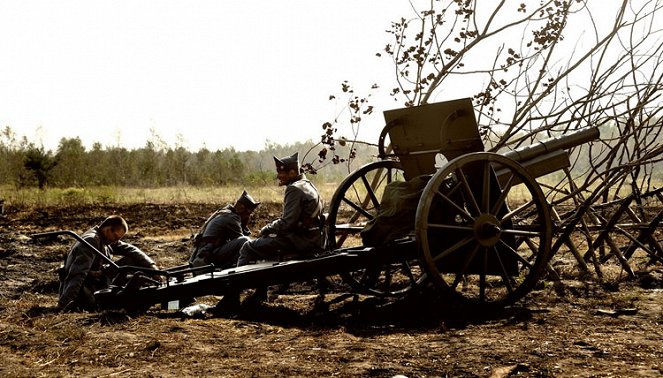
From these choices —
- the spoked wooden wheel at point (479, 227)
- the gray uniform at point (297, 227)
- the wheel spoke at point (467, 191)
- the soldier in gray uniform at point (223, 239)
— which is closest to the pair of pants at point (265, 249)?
the gray uniform at point (297, 227)

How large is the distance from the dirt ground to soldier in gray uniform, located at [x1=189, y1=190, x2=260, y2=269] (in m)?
0.61

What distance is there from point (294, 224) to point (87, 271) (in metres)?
1.94

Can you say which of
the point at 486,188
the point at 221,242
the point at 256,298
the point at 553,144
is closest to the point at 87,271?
the point at 256,298

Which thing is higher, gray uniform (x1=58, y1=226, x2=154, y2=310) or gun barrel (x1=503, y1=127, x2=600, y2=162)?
gun barrel (x1=503, y1=127, x2=600, y2=162)

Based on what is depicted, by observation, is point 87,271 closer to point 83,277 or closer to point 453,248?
point 83,277

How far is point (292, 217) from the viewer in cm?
707

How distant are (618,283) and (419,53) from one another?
10.9ft

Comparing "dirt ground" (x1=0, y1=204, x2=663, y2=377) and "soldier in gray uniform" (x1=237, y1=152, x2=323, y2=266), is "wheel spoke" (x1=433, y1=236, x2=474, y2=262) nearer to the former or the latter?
"dirt ground" (x1=0, y1=204, x2=663, y2=377)

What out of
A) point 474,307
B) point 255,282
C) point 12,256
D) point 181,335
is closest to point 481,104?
point 474,307

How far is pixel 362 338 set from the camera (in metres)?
5.52

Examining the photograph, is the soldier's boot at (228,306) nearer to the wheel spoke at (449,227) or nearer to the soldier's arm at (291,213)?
the soldier's arm at (291,213)

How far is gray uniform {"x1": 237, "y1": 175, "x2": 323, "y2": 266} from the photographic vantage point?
709 cm

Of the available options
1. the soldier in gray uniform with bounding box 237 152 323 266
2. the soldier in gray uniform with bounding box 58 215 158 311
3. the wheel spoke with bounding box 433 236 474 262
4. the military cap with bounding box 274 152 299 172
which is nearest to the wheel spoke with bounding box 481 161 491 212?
the wheel spoke with bounding box 433 236 474 262

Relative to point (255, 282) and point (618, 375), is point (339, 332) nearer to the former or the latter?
point (255, 282)
